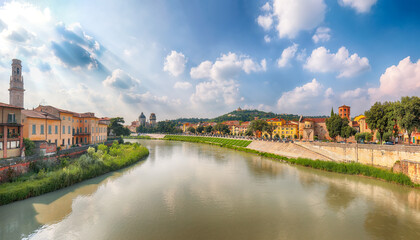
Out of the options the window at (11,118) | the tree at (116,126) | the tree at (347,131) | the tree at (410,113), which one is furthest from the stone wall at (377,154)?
the tree at (116,126)

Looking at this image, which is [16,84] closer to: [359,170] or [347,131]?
[359,170]

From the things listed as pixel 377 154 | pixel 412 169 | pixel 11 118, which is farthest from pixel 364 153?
pixel 11 118

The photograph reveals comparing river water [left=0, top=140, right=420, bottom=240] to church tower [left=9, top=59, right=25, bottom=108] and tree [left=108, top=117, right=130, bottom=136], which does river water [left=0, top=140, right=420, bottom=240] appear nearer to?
church tower [left=9, top=59, right=25, bottom=108]

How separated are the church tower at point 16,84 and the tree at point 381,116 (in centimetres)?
4992

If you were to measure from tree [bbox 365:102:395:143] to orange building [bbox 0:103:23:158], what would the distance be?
40962 millimetres

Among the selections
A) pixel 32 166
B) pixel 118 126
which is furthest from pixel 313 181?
pixel 118 126

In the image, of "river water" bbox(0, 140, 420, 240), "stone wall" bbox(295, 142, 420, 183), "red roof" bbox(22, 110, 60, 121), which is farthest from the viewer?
"red roof" bbox(22, 110, 60, 121)

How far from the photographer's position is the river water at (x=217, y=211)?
33.3 feet

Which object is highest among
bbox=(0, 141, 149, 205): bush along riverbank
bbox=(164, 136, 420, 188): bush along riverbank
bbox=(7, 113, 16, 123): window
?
bbox=(7, 113, 16, 123): window

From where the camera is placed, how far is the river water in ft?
33.3

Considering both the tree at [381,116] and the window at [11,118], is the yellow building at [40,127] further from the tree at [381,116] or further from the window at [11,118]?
the tree at [381,116]

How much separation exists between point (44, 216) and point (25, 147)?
37.8 ft

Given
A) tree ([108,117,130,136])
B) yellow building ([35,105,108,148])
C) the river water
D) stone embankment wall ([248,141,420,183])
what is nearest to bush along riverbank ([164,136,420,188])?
stone embankment wall ([248,141,420,183])

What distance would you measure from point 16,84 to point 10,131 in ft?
50.8
